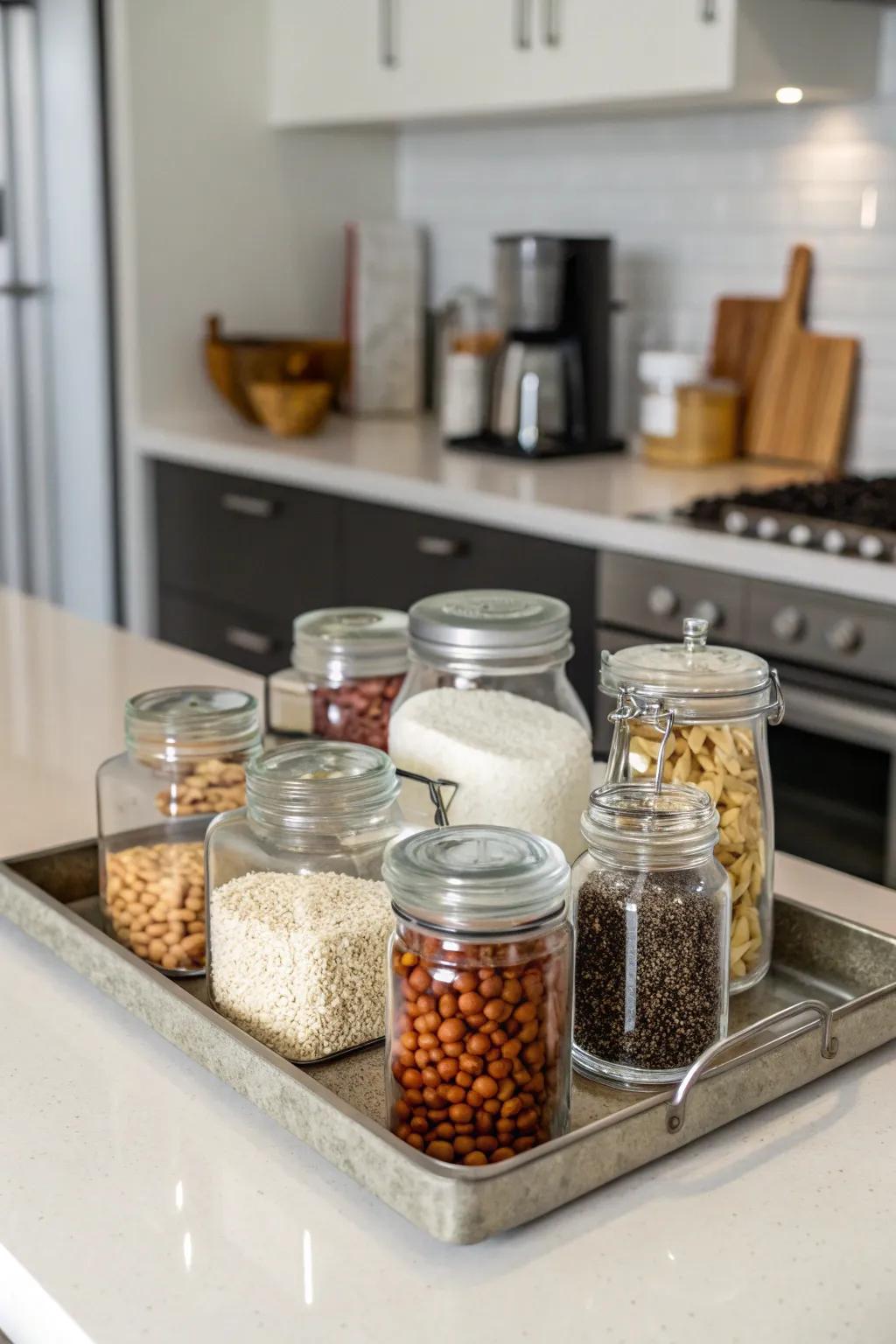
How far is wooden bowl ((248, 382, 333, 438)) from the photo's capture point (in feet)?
11.3

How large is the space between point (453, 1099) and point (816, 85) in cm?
243

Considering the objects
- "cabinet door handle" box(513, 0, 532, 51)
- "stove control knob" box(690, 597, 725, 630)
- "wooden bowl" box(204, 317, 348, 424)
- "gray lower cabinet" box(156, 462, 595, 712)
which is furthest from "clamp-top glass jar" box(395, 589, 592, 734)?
"wooden bowl" box(204, 317, 348, 424)

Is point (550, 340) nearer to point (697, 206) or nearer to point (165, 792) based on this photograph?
point (697, 206)

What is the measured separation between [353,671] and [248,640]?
7.40 ft

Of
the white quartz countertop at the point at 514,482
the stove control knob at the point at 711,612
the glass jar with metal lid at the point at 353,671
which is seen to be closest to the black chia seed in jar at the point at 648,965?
the glass jar with metal lid at the point at 353,671

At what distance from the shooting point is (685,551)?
2.48 m

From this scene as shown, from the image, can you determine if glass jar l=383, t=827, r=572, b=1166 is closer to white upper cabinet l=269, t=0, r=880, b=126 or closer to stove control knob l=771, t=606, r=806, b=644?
stove control knob l=771, t=606, r=806, b=644

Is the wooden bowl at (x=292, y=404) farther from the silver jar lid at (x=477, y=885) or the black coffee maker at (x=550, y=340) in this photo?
the silver jar lid at (x=477, y=885)

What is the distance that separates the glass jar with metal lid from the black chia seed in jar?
1.37ft

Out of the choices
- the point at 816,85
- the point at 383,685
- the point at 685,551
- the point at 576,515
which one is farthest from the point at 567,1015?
the point at 816,85

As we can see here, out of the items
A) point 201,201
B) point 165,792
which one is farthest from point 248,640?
point 165,792

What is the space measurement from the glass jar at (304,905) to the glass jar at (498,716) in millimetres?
95

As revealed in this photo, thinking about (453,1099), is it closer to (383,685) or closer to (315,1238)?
(315,1238)

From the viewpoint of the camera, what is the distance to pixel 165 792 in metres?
1.07
